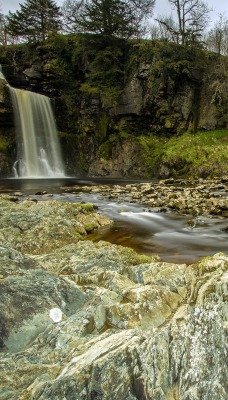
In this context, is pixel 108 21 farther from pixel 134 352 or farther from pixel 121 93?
pixel 134 352

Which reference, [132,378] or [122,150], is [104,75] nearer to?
[122,150]

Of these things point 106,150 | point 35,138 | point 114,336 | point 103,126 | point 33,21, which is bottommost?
point 114,336

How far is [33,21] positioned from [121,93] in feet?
40.4

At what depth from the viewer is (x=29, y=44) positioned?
28203 mm

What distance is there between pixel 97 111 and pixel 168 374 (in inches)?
1050

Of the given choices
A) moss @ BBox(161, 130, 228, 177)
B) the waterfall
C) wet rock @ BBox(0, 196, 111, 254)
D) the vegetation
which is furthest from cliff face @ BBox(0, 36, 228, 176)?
wet rock @ BBox(0, 196, 111, 254)

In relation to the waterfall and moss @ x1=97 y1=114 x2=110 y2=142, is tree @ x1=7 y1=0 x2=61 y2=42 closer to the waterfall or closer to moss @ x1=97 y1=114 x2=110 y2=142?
the waterfall

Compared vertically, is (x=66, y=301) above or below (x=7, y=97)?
below

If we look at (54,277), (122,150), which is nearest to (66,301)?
(54,277)

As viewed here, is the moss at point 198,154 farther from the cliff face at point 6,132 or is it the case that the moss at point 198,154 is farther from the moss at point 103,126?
the cliff face at point 6,132

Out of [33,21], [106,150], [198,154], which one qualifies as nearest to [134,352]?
[198,154]

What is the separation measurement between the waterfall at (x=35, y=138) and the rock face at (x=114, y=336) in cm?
2305

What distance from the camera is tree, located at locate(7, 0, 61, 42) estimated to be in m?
29.3

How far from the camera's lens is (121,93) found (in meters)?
26.5
